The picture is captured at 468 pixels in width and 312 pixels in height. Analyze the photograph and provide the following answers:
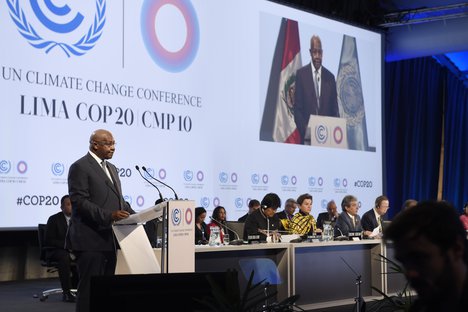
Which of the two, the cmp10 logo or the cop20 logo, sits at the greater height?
the cop20 logo

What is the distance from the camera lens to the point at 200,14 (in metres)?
8.44

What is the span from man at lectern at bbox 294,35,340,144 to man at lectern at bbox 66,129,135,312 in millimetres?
5503

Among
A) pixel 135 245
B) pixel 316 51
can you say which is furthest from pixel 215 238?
pixel 316 51

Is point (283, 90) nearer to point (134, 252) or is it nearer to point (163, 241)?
point (163, 241)

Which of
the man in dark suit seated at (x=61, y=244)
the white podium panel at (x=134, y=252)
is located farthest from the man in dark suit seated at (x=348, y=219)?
the white podium panel at (x=134, y=252)

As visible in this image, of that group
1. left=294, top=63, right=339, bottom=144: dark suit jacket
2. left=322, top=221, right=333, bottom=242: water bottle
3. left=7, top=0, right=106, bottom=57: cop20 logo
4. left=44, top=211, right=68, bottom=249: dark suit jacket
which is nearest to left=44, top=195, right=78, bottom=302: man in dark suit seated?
left=44, top=211, right=68, bottom=249: dark suit jacket

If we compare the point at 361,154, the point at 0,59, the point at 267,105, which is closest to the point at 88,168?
the point at 0,59

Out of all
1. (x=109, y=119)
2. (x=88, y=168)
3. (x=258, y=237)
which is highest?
(x=109, y=119)

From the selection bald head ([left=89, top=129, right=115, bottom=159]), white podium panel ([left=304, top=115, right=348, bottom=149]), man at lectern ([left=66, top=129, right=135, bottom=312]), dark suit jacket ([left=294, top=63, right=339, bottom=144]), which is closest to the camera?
man at lectern ([left=66, top=129, right=135, bottom=312])

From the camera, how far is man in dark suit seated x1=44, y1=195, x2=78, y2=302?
6820mm

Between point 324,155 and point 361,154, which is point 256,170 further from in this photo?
point 361,154

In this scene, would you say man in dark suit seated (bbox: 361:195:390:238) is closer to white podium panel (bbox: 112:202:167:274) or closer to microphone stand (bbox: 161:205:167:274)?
microphone stand (bbox: 161:205:167:274)

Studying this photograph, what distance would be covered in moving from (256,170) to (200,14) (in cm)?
183

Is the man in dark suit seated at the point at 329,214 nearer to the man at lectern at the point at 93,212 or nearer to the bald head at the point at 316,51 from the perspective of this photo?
the bald head at the point at 316,51
